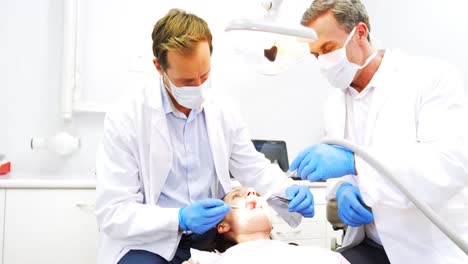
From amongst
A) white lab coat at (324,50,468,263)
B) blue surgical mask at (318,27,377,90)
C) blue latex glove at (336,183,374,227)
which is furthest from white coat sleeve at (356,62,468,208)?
blue surgical mask at (318,27,377,90)

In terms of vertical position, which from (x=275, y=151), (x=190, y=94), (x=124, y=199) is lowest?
(x=275, y=151)

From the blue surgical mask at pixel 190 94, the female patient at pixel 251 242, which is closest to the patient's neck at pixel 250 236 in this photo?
the female patient at pixel 251 242

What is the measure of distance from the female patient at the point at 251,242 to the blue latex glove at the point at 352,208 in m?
0.16

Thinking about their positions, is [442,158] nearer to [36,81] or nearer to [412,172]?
[412,172]

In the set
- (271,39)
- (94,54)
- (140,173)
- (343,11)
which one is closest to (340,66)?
(343,11)

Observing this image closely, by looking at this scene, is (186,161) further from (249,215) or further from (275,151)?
(275,151)

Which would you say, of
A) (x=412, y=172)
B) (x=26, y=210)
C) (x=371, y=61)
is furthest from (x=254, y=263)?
(x=26, y=210)

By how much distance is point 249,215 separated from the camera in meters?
1.29

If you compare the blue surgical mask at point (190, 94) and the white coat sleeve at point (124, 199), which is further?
the blue surgical mask at point (190, 94)

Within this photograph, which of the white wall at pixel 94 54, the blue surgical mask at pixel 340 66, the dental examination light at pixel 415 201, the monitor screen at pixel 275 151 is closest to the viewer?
the dental examination light at pixel 415 201

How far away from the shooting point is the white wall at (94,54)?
84.4 inches

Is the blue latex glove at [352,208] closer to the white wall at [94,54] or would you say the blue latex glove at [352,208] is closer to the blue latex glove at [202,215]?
the blue latex glove at [202,215]

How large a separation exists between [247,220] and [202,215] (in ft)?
0.66

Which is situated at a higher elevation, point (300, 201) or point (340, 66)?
point (340, 66)
